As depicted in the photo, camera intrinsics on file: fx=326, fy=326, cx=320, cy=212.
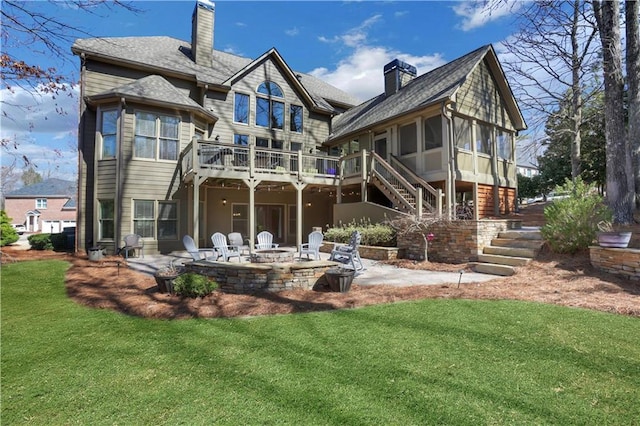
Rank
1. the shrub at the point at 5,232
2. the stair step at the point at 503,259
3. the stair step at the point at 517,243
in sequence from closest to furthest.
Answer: the stair step at the point at 503,259 < the stair step at the point at 517,243 < the shrub at the point at 5,232

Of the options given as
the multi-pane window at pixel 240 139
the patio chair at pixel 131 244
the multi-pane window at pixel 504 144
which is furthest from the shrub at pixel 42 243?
the multi-pane window at pixel 504 144

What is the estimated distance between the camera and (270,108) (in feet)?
52.9

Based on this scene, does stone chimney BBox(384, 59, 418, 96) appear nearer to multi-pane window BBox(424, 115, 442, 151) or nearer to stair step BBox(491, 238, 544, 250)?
multi-pane window BBox(424, 115, 442, 151)

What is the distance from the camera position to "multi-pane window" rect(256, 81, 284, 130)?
15805mm

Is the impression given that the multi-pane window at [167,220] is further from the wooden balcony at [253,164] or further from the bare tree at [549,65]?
the bare tree at [549,65]

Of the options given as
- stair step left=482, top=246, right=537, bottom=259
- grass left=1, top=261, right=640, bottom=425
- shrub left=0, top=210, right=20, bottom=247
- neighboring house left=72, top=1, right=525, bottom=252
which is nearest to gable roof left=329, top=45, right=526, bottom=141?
neighboring house left=72, top=1, right=525, bottom=252

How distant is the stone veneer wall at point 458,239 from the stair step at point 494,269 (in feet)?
2.00

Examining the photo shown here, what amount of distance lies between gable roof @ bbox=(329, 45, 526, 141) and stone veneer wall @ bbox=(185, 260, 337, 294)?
8.64 meters

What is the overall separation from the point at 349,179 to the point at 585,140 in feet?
48.1

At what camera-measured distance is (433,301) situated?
539 centimetres

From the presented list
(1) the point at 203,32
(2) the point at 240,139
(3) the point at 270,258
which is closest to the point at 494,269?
(3) the point at 270,258

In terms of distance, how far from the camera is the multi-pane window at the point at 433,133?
41.9 feet

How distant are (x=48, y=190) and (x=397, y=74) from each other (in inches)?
1775

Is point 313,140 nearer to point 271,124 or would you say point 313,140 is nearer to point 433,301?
point 271,124
